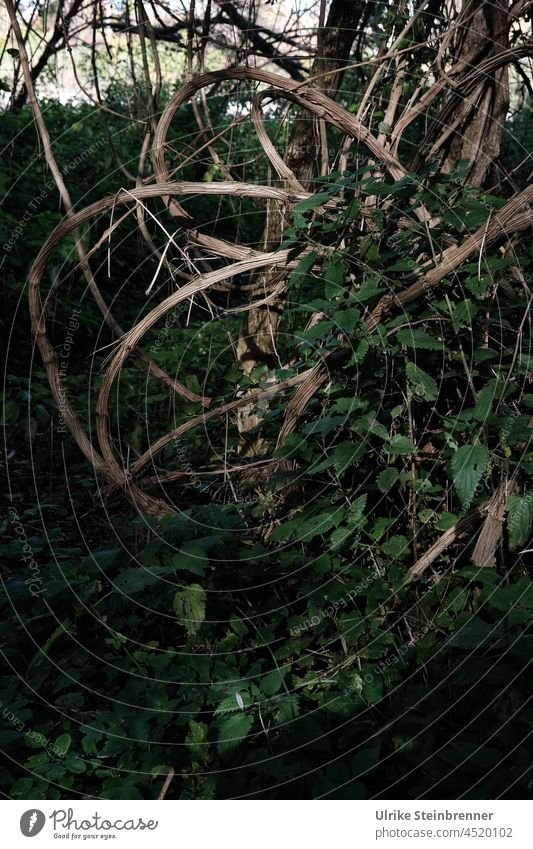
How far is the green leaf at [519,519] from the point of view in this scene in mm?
1997

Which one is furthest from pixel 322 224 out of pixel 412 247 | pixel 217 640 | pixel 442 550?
pixel 217 640

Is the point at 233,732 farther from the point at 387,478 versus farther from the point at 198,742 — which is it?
the point at 387,478

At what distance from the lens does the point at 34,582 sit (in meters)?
2.30

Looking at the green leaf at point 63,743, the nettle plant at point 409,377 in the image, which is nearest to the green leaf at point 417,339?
the nettle plant at point 409,377

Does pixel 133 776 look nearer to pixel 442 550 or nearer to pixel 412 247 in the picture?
pixel 442 550

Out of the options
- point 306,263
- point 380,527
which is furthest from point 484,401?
point 306,263

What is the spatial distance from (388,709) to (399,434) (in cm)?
73

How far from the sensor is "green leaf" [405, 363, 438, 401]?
6.84 feet

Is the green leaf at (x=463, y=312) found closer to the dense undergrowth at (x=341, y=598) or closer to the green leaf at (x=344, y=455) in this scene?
the dense undergrowth at (x=341, y=598)

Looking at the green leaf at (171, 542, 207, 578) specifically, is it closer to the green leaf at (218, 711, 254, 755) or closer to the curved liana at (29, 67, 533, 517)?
the green leaf at (218, 711, 254, 755)

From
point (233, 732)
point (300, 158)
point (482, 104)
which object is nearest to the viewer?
point (233, 732)

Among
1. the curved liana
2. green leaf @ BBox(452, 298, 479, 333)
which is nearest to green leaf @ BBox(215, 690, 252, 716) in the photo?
the curved liana

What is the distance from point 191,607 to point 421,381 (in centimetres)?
81

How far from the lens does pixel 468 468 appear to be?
1921mm
